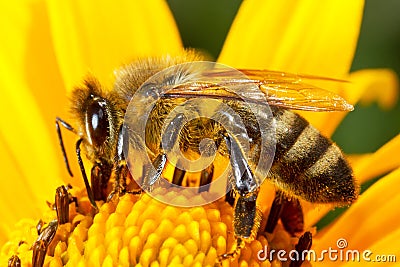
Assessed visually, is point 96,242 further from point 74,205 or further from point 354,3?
point 354,3

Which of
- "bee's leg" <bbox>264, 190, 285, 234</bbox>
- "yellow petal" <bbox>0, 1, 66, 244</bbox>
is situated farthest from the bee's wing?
"yellow petal" <bbox>0, 1, 66, 244</bbox>

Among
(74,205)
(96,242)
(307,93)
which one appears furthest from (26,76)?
(307,93)

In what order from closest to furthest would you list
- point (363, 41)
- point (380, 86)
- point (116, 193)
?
point (116, 193), point (380, 86), point (363, 41)

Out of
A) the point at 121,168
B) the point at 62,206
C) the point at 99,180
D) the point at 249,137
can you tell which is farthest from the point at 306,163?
the point at 62,206

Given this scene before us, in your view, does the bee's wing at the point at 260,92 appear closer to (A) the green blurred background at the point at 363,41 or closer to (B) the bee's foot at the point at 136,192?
(B) the bee's foot at the point at 136,192

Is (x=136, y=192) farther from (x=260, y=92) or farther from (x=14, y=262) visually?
(x=260, y=92)
